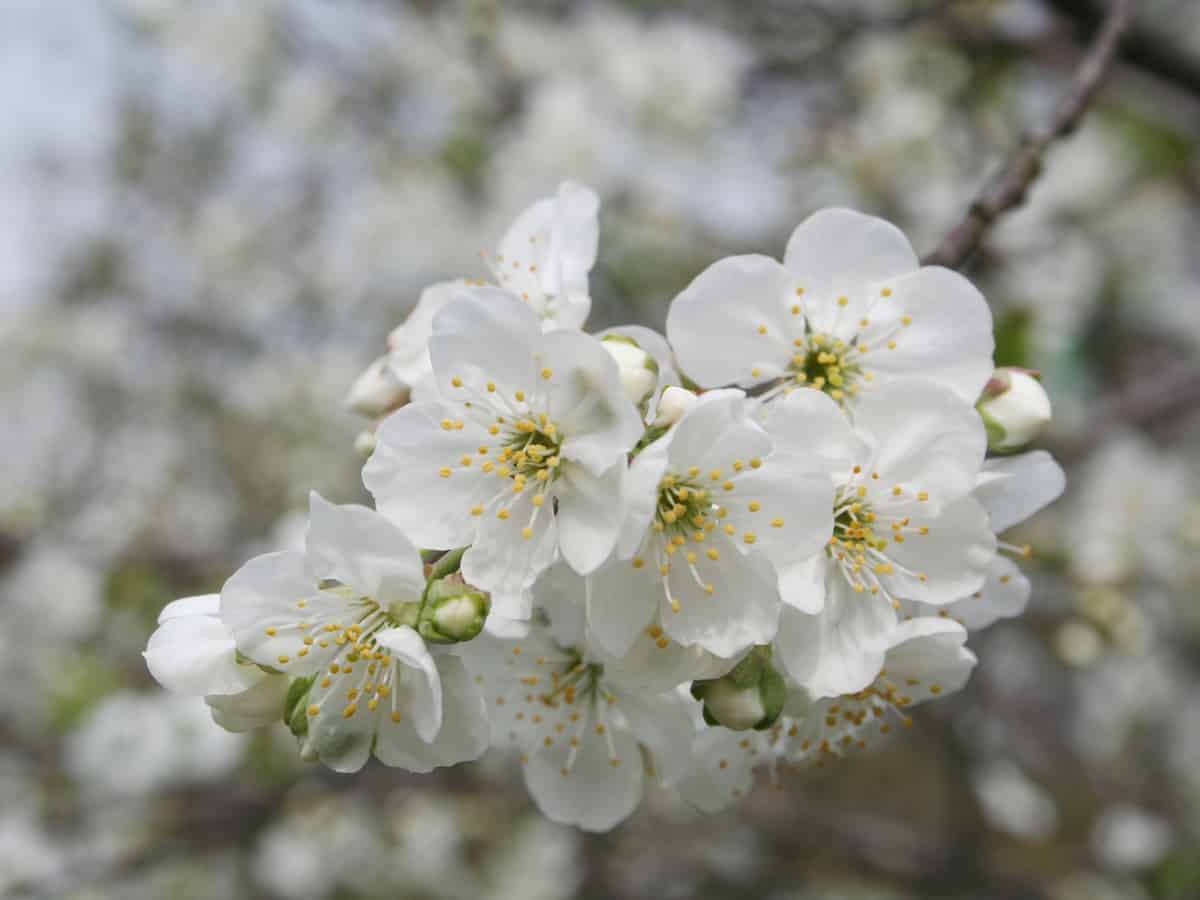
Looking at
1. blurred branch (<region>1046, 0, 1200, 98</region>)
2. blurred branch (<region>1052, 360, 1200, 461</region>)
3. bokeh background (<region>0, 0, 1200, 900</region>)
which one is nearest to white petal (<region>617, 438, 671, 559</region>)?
bokeh background (<region>0, 0, 1200, 900</region>)

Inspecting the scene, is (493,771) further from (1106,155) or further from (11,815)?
(1106,155)

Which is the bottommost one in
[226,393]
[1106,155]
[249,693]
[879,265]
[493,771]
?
[226,393]

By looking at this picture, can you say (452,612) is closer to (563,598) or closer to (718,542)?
(563,598)

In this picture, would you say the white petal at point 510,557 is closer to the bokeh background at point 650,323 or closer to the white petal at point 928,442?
the white petal at point 928,442

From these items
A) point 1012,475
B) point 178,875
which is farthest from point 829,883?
point 1012,475

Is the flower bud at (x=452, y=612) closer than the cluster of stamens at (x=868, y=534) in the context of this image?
Yes

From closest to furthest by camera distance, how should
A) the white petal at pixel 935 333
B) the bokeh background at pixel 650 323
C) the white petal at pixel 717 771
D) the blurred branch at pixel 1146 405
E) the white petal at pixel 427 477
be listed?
the white petal at pixel 427 477, the white petal at pixel 935 333, the white petal at pixel 717 771, the blurred branch at pixel 1146 405, the bokeh background at pixel 650 323

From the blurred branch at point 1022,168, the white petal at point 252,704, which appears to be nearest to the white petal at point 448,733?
the white petal at point 252,704
